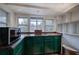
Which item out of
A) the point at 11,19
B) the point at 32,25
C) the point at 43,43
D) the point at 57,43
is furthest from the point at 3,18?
the point at 57,43

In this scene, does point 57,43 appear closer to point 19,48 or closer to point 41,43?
point 41,43

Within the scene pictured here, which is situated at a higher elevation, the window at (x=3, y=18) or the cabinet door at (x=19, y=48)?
the window at (x=3, y=18)

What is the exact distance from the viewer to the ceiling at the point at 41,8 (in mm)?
1278

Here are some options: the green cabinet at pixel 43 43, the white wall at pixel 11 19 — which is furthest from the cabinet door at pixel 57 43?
the white wall at pixel 11 19

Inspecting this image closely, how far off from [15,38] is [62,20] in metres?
0.71

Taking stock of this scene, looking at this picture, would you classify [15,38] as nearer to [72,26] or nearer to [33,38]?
[33,38]

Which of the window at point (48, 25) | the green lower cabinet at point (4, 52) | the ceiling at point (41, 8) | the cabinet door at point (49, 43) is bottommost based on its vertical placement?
the green lower cabinet at point (4, 52)

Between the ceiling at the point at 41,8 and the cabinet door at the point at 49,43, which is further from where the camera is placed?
the cabinet door at the point at 49,43

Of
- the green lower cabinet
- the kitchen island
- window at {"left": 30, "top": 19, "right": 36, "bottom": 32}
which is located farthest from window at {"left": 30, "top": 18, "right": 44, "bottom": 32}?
the green lower cabinet

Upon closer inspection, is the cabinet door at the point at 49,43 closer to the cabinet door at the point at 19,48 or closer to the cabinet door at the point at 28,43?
the cabinet door at the point at 28,43

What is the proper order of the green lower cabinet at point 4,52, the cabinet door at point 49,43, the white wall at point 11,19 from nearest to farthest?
the green lower cabinet at point 4,52 < the white wall at point 11,19 < the cabinet door at point 49,43

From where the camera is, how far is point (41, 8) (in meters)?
1.38

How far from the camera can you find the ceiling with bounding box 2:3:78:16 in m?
1.28

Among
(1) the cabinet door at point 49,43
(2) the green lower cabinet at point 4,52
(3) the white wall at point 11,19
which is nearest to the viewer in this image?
(2) the green lower cabinet at point 4,52
